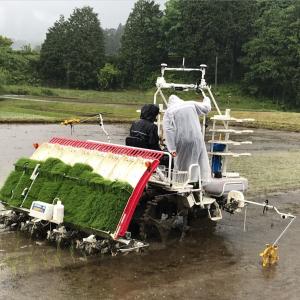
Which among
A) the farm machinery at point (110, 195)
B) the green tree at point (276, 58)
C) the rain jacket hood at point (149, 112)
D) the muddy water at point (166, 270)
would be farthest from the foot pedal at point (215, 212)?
the green tree at point (276, 58)

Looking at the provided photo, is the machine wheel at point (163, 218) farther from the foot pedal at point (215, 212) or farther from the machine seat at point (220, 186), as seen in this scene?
the machine seat at point (220, 186)

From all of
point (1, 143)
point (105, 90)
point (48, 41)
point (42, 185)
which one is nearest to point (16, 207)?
point (42, 185)

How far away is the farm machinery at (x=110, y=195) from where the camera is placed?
887 cm

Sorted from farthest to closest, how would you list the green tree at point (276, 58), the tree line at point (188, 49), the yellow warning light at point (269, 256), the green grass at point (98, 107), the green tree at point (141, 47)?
the green tree at point (141, 47) < the tree line at point (188, 49) < the green tree at point (276, 58) < the green grass at point (98, 107) < the yellow warning light at point (269, 256)

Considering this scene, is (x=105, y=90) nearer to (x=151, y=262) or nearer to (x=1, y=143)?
(x=1, y=143)

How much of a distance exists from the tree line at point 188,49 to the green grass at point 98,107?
352 cm

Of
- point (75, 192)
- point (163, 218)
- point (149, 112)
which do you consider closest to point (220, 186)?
point (163, 218)

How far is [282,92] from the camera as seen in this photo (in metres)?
77.3

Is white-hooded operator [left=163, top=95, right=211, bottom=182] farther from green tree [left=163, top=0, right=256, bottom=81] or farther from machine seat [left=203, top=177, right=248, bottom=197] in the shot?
green tree [left=163, top=0, right=256, bottom=81]

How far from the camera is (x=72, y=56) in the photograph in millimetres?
78812

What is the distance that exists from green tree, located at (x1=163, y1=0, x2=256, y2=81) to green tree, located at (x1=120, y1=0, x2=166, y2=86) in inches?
78.2

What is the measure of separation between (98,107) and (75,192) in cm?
3822

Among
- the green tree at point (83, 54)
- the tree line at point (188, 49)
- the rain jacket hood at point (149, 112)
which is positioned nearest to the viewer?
the rain jacket hood at point (149, 112)

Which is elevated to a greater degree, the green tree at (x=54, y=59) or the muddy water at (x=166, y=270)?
the green tree at (x=54, y=59)
